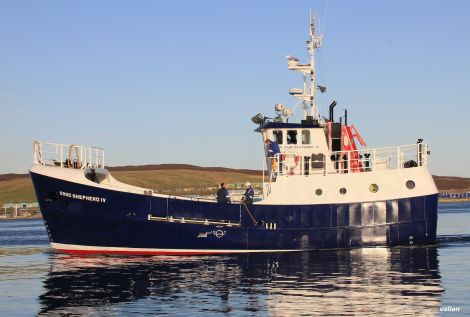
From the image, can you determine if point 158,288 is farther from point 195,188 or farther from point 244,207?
point 195,188

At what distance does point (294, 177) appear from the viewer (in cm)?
3153

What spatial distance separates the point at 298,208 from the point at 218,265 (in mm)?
5293

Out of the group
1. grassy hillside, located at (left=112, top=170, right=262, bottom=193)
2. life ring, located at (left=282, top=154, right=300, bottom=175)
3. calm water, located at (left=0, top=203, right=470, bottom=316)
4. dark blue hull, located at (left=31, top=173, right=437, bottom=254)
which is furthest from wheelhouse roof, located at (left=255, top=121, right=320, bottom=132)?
grassy hillside, located at (left=112, top=170, right=262, bottom=193)

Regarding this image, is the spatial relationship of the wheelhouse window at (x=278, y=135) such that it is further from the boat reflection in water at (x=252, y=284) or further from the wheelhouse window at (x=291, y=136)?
the boat reflection in water at (x=252, y=284)

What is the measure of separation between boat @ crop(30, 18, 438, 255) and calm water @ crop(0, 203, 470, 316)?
2.82 feet

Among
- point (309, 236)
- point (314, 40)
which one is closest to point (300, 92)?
point (314, 40)

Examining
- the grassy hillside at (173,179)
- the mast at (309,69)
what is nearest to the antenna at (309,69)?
the mast at (309,69)

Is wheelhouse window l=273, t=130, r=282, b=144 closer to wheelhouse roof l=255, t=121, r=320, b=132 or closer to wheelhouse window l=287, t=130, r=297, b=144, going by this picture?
wheelhouse roof l=255, t=121, r=320, b=132

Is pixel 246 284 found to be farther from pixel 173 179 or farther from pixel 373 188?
pixel 173 179

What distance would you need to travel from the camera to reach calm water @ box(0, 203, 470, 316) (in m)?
17.9

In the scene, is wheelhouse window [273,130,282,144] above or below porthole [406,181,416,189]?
above

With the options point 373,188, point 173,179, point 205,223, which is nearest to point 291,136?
point 373,188

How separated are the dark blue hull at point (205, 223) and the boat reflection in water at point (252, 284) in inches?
32.5

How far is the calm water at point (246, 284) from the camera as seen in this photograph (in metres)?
17.9
